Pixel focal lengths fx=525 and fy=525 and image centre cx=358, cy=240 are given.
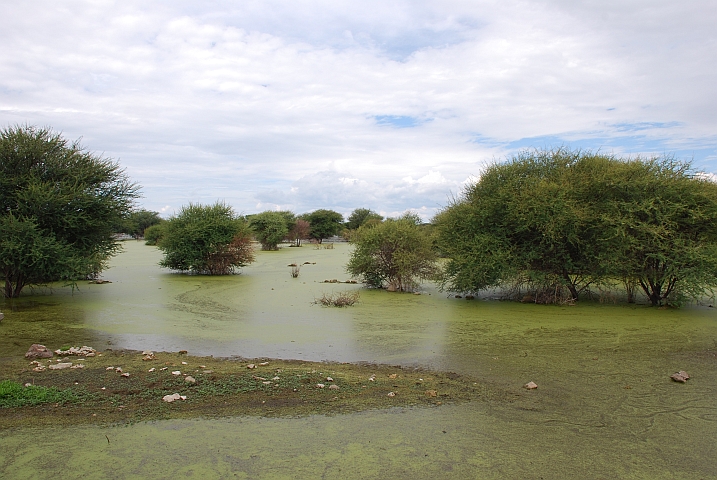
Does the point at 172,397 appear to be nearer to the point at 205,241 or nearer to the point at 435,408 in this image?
the point at 435,408

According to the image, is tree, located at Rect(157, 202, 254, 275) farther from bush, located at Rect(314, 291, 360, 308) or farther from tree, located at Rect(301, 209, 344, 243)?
tree, located at Rect(301, 209, 344, 243)

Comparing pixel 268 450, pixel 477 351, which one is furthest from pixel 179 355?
pixel 477 351

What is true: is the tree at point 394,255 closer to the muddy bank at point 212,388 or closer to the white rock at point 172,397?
the muddy bank at point 212,388

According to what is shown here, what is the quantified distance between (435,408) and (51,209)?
12315 mm

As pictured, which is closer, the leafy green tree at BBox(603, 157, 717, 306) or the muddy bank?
the muddy bank

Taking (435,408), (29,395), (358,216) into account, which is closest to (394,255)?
(435,408)

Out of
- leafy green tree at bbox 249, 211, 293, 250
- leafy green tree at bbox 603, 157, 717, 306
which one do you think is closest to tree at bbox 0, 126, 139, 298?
leafy green tree at bbox 603, 157, 717, 306

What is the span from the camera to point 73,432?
184 inches

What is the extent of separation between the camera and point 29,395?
17.6ft

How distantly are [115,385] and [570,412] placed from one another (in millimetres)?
4934

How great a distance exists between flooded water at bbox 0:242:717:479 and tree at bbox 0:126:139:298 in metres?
0.96

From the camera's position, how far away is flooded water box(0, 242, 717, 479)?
4238mm

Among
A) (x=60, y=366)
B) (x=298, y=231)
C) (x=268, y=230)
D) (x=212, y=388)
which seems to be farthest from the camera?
(x=298, y=231)

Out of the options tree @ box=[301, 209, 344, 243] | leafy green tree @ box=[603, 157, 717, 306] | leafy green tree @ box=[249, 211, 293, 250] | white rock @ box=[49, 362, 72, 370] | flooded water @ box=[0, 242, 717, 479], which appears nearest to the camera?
flooded water @ box=[0, 242, 717, 479]
